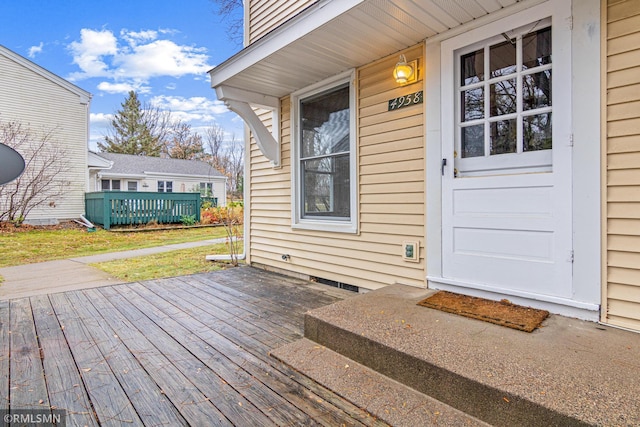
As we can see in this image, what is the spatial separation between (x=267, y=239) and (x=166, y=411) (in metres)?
3.23

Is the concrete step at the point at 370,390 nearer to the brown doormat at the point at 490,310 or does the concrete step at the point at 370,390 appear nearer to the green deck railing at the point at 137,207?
the brown doormat at the point at 490,310

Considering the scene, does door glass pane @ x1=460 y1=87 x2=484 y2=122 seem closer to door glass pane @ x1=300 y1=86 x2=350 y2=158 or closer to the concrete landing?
door glass pane @ x1=300 y1=86 x2=350 y2=158

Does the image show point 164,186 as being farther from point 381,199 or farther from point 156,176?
point 381,199

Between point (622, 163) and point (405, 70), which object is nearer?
point (622, 163)

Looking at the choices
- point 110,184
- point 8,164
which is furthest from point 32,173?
point 8,164

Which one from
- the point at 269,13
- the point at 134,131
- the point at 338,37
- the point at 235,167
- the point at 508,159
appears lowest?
the point at 508,159

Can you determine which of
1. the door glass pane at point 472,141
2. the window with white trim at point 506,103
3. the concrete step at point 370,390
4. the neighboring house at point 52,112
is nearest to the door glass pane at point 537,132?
the window with white trim at point 506,103

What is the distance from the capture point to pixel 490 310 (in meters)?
2.29

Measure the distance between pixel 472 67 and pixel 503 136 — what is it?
65cm

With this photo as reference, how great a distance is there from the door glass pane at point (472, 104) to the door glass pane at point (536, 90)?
0.30 metres

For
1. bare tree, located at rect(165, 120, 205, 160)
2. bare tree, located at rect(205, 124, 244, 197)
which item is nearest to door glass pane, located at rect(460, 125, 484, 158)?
bare tree, located at rect(205, 124, 244, 197)

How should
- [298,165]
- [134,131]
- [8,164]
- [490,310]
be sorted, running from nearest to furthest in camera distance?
[8,164] → [490,310] → [298,165] → [134,131]

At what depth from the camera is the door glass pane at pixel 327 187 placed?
12.1 feet

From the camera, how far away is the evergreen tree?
26203 mm
